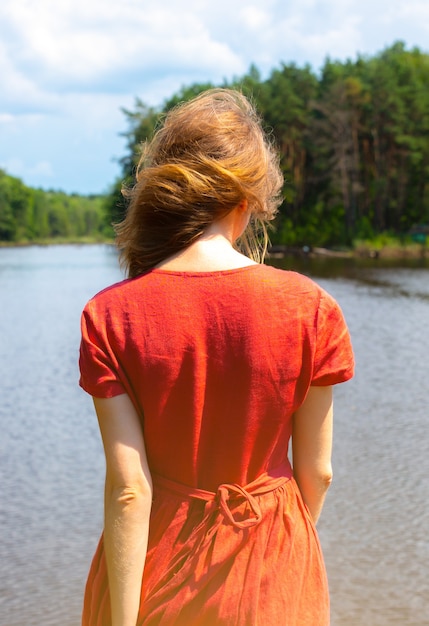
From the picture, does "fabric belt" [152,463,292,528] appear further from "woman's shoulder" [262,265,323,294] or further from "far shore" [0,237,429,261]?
"far shore" [0,237,429,261]

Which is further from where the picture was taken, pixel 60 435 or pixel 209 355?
pixel 60 435

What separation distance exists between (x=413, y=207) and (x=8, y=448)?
180 ft

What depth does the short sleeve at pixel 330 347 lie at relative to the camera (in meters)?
1.51

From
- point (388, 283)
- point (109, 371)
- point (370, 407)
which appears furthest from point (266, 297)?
point (388, 283)

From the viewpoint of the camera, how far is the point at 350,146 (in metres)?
56.2

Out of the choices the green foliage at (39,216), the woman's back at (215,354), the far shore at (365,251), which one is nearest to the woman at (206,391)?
the woman's back at (215,354)

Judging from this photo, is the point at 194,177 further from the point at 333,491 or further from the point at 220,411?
the point at 333,491

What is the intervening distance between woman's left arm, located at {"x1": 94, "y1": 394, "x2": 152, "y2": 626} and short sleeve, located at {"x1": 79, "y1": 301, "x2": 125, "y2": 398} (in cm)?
4

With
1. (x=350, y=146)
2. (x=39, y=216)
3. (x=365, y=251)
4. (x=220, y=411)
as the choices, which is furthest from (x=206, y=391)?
(x=39, y=216)

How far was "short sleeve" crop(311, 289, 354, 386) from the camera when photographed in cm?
151

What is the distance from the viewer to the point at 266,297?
148 cm

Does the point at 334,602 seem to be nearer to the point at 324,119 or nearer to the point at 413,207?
the point at 324,119

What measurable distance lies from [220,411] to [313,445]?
216mm

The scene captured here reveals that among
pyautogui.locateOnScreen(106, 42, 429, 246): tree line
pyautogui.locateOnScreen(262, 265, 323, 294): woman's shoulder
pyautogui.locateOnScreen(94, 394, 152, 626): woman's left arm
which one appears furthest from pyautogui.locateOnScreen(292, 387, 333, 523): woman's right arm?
pyautogui.locateOnScreen(106, 42, 429, 246): tree line
